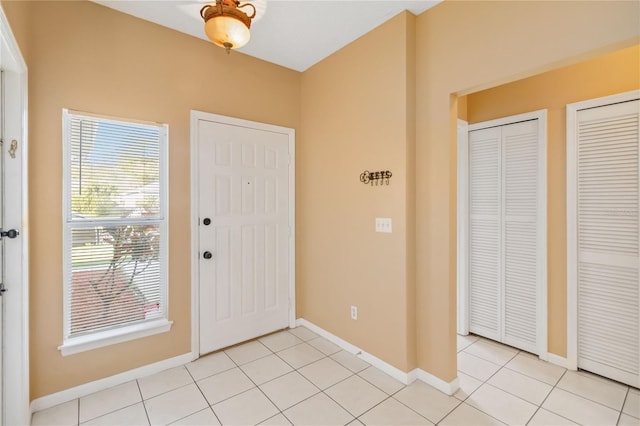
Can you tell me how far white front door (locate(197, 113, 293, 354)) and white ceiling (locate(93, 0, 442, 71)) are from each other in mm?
763

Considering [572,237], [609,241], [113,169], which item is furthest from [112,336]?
[609,241]

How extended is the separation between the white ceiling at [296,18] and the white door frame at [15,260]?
100cm

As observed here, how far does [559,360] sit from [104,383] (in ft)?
11.8

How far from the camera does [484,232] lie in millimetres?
2982

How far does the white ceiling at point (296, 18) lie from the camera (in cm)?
218

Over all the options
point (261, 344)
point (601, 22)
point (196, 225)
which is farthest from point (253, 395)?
point (601, 22)

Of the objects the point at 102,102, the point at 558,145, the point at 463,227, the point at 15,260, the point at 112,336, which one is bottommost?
the point at 112,336

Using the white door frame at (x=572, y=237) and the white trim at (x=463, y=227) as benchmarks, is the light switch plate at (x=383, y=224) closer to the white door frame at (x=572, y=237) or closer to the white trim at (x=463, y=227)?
the white trim at (x=463, y=227)

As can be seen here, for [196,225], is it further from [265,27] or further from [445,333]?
[445,333]

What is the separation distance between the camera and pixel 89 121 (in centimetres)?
217

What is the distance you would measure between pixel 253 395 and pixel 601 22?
9.94ft

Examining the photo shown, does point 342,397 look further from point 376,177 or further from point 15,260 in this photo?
point 15,260

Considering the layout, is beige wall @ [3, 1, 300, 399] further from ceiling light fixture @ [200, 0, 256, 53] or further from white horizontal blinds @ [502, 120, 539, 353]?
white horizontal blinds @ [502, 120, 539, 353]

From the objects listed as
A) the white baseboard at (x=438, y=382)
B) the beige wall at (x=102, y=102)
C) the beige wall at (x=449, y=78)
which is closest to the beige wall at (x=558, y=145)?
the beige wall at (x=449, y=78)
